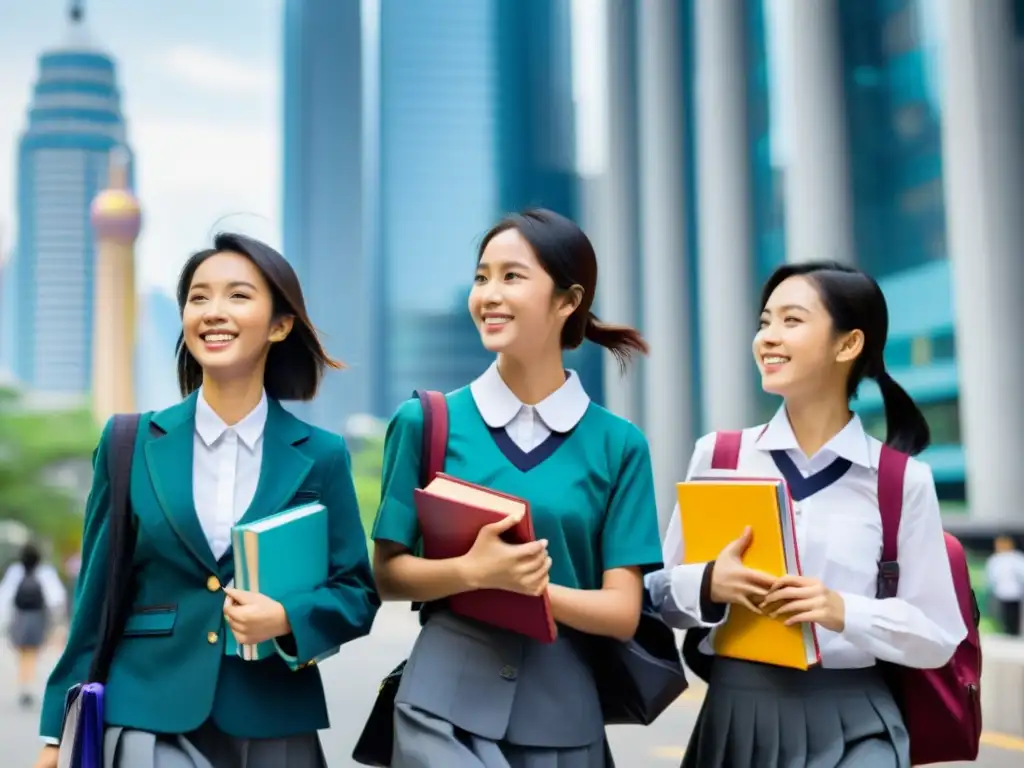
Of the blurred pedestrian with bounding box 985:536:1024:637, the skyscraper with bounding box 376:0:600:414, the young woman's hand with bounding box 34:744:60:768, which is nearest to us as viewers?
the young woman's hand with bounding box 34:744:60:768

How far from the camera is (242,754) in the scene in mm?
3164

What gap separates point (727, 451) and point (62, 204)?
102 metres

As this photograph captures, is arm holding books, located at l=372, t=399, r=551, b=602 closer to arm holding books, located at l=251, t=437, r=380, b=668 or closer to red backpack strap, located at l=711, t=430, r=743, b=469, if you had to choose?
arm holding books, located at l=251, t=437, r=380, b=668

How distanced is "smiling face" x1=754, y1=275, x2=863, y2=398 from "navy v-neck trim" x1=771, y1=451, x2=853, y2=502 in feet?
0.72

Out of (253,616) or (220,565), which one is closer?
(253,616)

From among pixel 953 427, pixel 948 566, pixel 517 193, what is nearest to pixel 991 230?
pixel 953 427

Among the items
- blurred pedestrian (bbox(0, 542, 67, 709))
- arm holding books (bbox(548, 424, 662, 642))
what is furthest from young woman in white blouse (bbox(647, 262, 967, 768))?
blurred pedestrian (bbox(0, 542, 67, 709))

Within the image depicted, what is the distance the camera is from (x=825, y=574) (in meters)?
3.38

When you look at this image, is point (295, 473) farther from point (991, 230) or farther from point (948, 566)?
point (991, 230)

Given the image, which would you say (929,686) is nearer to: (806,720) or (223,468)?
(806,720)

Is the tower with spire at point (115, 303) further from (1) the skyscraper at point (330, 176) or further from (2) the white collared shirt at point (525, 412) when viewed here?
(1) the skyscraper at point (330, 176)

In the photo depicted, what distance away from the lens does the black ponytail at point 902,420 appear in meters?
3.68

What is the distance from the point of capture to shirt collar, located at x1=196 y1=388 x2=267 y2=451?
3.32 meters

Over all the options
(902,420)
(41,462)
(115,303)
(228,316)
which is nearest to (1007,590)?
(902,420)
